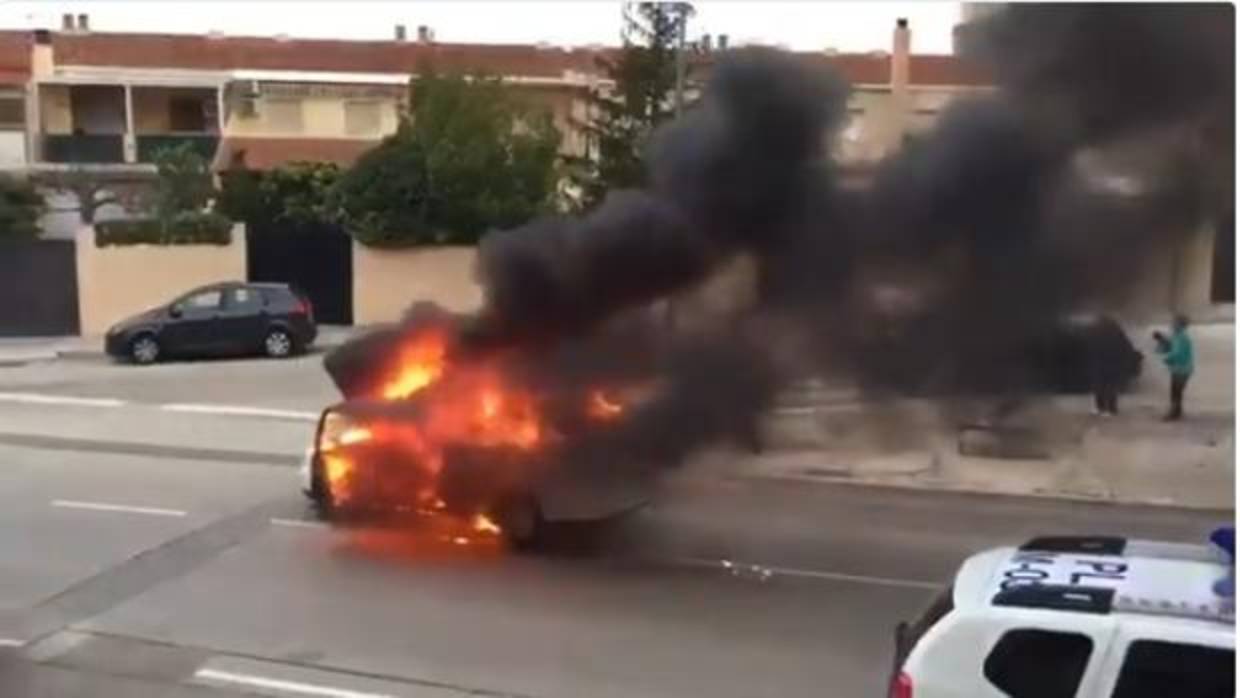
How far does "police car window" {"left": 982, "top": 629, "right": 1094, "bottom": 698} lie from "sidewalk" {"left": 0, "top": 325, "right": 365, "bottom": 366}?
16.2 meters

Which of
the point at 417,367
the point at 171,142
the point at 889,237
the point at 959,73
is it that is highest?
the point at 959,73

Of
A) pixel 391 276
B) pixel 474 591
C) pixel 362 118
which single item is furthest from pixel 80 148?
pixel 474 591

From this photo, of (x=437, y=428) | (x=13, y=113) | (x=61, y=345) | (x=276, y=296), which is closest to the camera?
(x=437, y=428)

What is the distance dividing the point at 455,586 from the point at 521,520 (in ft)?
2.90

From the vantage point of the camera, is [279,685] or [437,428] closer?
[279,685]

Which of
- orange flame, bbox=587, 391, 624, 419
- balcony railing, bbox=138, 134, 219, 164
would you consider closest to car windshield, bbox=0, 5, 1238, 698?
orange flame, bbox=587, 391, 624, 419

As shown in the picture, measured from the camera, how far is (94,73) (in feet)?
101

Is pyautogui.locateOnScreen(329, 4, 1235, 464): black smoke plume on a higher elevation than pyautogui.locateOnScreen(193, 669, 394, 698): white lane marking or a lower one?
higher

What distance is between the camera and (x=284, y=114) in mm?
30188

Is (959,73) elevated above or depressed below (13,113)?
above

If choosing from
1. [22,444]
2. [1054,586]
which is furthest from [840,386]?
[22,444]

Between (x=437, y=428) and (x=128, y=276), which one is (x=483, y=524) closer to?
(x=437, y=428)

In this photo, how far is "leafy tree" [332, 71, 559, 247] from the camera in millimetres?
21609

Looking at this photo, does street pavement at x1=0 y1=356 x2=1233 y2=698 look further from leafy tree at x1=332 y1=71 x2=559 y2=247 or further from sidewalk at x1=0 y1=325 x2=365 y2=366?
leafy tree at x1=332 y1=71 x2=559 y2=247
